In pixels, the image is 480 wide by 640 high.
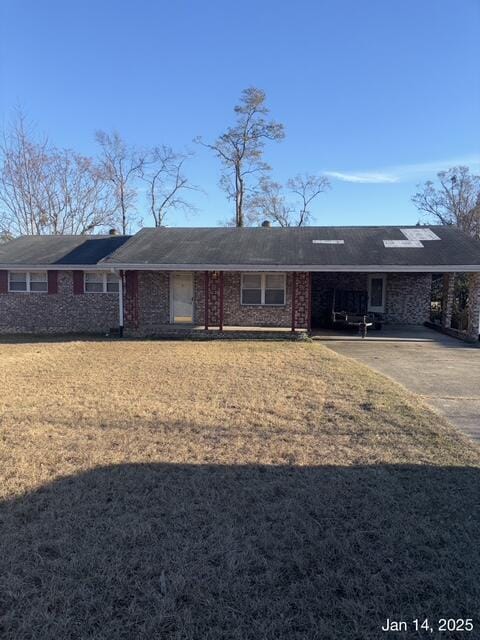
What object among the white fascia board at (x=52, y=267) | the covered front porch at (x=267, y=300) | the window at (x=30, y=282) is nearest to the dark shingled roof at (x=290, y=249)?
the covered front porch at (x=267, y=300)

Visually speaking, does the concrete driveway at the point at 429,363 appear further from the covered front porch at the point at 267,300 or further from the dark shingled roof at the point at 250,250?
the dark shingled roof at the point at 250,250

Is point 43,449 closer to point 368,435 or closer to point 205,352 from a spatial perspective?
point 368,435

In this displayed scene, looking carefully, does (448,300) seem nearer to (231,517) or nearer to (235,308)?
(235,308)

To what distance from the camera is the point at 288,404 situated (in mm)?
6164

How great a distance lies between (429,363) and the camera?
387 inches

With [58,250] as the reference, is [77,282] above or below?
below

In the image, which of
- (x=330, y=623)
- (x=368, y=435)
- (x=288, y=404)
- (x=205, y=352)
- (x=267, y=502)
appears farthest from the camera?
(x=205, y=352)

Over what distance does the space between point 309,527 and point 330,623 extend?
85 cm

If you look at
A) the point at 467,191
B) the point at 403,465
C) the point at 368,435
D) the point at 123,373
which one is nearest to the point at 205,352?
the point at 123,373

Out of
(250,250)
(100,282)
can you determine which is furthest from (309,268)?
(100,282)

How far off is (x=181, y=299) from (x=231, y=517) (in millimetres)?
13252

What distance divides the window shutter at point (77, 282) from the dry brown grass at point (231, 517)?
400 inches

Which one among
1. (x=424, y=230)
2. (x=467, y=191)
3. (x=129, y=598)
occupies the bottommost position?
(x=129, y=598)

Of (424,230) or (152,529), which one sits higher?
(424,230)
